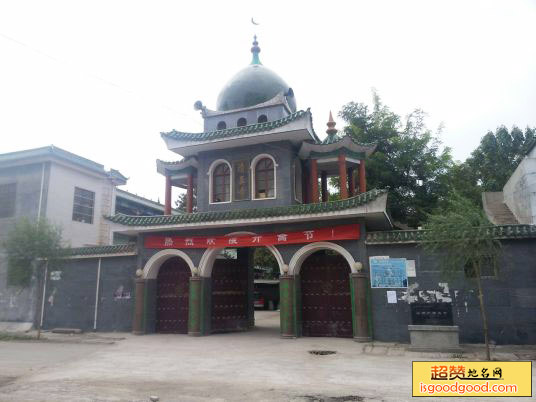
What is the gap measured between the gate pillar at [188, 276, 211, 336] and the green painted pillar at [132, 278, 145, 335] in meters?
2.04

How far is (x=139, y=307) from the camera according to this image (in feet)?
55.2

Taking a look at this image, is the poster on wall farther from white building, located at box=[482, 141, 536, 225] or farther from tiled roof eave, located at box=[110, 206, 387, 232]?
white building, located at box=[482, 141, 536, 225]

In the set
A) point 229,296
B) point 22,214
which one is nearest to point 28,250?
point 22,214

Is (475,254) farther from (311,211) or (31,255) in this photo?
(31,255)

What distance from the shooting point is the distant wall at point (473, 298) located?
12.5m

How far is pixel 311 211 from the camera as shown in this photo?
576 inches

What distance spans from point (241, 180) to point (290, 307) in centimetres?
552

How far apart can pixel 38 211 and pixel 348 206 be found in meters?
14.8

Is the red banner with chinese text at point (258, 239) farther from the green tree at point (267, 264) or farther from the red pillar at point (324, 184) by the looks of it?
the green tree at point (267, 264)

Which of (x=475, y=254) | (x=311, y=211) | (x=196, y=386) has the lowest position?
(x=196, y=386)

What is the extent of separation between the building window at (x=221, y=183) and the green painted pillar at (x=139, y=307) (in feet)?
14.8

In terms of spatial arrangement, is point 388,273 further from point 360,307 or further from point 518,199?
point 518,199

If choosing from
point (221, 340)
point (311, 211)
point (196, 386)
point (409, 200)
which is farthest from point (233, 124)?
point (196, 386)

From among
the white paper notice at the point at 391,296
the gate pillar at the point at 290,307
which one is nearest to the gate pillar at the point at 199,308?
the gate pillar at the point at 290,307
